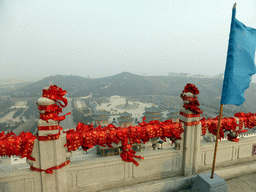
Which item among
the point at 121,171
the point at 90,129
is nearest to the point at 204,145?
the point at 121,171

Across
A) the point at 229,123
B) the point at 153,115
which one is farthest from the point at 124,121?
the point at 229,123

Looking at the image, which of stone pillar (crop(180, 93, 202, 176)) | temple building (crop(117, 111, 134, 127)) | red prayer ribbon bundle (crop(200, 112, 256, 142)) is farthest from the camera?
temple building (crop(117, 111, 134, 127))

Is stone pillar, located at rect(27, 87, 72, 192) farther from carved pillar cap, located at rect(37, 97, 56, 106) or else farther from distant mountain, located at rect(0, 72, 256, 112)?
distant mountain, located at rect(0, 72, 256, 112)

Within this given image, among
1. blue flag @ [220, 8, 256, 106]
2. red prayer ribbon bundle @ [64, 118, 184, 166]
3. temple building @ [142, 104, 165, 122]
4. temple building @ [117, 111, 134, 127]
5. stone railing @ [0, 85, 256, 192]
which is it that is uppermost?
blue flag @ [220, 8, 256, 106]

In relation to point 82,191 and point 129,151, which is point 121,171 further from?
point 82,191

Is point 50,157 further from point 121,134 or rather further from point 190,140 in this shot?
point 190,140

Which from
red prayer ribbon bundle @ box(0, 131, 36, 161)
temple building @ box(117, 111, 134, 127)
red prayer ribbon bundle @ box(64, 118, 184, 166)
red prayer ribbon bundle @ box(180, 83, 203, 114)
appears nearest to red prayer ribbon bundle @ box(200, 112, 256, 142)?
red prayer ribbon bundle @ box(180, 83, 203, 114)
